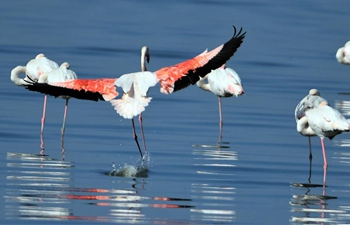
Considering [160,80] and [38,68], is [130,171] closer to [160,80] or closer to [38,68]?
[160,80]

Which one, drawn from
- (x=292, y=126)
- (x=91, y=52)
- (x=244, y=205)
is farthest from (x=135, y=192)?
(x=91, y=52)

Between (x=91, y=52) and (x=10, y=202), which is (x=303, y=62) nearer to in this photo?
(x=91, y=52)

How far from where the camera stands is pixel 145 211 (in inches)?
365

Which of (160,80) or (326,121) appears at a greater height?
(160,80)

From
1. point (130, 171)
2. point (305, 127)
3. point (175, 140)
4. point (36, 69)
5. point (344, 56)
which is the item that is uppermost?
point (344, 56)

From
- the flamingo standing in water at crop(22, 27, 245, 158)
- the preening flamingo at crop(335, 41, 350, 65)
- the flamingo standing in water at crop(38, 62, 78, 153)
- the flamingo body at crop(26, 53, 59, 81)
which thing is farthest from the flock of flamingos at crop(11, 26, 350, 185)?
the preening flamingo at crop(335, 41, 350, 65)

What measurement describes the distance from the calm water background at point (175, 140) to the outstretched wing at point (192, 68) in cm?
82

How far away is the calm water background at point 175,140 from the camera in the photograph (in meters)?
9.52

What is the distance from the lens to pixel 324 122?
38.7ft

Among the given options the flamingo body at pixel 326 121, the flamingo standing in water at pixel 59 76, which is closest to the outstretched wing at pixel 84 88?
the flamingo body at pixel 326 121

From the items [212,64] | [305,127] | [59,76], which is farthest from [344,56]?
[212,64]

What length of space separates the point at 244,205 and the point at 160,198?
726mm

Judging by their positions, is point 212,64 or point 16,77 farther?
point 16,77

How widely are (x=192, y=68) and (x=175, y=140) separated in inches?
69.7
